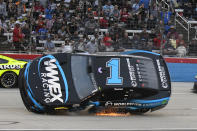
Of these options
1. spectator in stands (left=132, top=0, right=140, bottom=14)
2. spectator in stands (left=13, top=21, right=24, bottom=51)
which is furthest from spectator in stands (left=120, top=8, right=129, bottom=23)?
spectator in stands (left=13, top=21, right=24, bottom=51)

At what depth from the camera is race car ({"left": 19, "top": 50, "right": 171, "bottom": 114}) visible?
10.5m

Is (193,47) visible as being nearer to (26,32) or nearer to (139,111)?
(26,32)

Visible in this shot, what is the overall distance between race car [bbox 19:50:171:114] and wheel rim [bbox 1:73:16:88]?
6202 millimetres

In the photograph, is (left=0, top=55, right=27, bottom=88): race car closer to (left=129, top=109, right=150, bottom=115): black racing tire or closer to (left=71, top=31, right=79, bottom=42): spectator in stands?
(left=71, top=31, right=79, bottom=42): spectator in stands

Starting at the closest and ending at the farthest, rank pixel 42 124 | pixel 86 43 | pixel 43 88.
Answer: pixel 42 124, pixel 43 88, pixel 86 43

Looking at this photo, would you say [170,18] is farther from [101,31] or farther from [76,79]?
[76,79]

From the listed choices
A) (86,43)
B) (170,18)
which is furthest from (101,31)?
(170,18)

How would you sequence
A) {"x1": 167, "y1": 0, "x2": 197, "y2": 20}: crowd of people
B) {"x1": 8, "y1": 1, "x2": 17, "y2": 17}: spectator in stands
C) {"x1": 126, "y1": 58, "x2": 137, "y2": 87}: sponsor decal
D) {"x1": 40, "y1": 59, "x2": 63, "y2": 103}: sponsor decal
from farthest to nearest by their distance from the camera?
{"x1": 167, "y1": 0, "x2": 197, "y2": 20}: crowd of people
{"x1": 8, "y1": 1, "x2": 17, "y2": 17}: spectator in stands
{"x1": 126, "y1": 58, "x2": 137, "y2": 87}: sponsor decal
{"x1": 40, "y1": 59, "x2": 63, "y2": 103}: sponsor decal

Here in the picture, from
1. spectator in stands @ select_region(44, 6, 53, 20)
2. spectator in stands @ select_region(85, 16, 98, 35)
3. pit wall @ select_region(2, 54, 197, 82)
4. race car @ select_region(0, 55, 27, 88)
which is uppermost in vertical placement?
spectator in stands @ select_region(44, 6, 53, 20)

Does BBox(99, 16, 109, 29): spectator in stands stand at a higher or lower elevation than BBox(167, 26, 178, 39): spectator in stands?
higher

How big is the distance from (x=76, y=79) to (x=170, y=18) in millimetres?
10259

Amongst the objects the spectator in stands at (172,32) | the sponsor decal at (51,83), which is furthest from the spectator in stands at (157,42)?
the sponsor decal at (51,83)

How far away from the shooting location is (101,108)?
10.7m

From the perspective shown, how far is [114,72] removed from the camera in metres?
10.7
